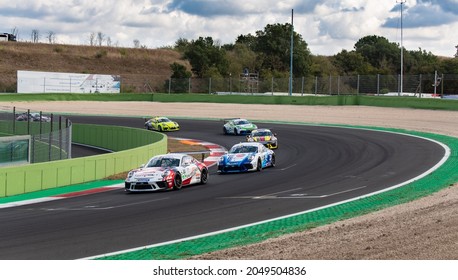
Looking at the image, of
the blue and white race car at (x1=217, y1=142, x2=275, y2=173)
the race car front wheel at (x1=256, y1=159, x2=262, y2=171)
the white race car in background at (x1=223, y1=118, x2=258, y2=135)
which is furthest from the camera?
the white race car in background at (x1=223, y1=118, x2=258, y2=135)

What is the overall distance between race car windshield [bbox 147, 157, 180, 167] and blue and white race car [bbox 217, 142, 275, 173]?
4.19 metres

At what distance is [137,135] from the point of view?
40.2 metres

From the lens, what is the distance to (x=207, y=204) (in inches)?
813

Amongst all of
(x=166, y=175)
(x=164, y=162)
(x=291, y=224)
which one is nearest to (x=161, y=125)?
(x=164, y=162)

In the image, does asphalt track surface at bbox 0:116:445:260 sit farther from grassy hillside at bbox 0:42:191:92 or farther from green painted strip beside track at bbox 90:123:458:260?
grassy hillside at bbox 0:42:191:92

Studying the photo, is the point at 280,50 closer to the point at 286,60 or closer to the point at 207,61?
the point at 286,60

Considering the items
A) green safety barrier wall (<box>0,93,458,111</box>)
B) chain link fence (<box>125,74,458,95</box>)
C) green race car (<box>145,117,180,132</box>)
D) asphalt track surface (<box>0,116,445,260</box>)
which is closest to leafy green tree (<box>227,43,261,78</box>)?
chain link fence (<box>125,74,458,95</box>)

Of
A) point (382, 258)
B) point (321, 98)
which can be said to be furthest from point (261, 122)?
point (382, 258)

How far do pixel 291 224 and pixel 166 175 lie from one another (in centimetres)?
816

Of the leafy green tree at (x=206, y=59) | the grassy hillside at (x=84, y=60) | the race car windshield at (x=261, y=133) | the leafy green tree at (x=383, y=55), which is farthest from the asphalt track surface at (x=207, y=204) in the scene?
the leafy green tree at (x=383, y=55)

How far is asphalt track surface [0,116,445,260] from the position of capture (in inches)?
604

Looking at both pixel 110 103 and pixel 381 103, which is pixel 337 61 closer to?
pixel 110 103

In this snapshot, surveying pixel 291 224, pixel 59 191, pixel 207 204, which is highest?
pixel 291 224

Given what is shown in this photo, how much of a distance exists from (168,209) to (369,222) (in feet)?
19.6
